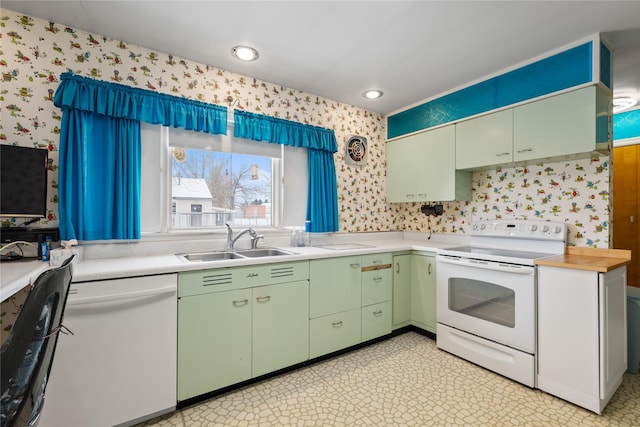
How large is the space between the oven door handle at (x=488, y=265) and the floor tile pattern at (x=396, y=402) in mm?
810

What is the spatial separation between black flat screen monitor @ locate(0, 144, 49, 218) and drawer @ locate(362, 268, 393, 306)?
2.37 metres

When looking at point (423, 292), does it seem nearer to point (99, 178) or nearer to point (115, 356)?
point (115, 356)

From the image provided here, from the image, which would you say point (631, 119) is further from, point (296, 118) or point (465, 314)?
point (296, 118)

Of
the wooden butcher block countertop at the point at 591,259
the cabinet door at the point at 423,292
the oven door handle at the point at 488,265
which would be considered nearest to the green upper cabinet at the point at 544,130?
the wooden butcher block countertop at the point at 591,259

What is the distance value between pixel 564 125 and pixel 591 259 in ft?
3.24

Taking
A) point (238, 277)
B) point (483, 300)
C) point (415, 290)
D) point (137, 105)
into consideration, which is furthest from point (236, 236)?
point (483, 300)

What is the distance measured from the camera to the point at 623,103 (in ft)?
10.6

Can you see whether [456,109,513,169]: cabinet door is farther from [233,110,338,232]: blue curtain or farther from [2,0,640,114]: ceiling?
[233,110,338,232]: blue curtain

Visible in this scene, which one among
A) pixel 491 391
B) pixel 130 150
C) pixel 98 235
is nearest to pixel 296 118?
pixel 130 150

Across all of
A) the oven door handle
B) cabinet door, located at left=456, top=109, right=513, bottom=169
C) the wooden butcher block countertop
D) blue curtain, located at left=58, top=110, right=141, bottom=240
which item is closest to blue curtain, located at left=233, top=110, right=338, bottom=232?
blue curtain, located at left=58, top=110, right=141, bottom=240

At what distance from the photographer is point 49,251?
1769mm

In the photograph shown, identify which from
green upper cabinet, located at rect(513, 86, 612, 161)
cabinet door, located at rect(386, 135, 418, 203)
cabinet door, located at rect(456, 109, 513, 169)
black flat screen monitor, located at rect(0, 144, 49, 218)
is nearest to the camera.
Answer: black flat screen monitor, located at rect(0, 144, 49, 218)

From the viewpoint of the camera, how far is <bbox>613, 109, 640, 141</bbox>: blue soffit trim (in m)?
3.54

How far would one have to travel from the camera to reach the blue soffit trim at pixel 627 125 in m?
3.54
